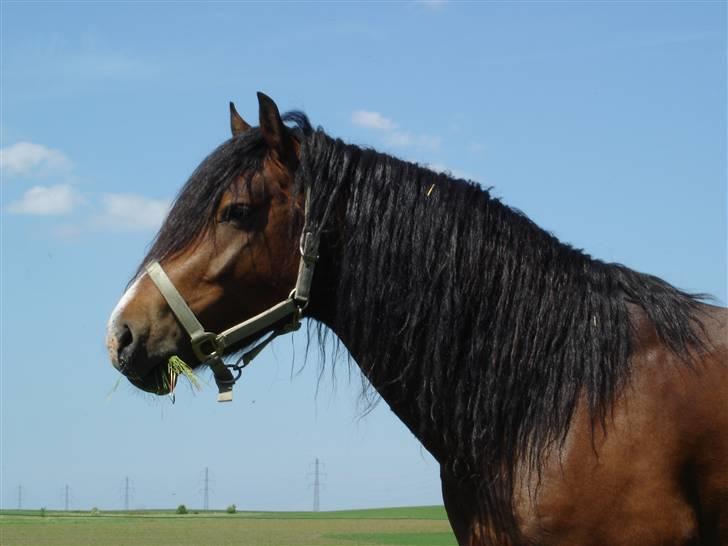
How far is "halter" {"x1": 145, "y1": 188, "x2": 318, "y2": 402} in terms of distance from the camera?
16.2 feet

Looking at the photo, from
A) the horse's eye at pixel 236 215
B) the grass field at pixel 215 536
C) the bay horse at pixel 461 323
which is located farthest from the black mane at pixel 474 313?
the grass field at pixel 215 536

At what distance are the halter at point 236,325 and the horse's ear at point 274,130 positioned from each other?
0.87 ft

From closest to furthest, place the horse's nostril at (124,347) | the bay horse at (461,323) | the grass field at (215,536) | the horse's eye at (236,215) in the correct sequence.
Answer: the bay horse at (461,323) < the horse's nostril at (124,347) < the horse's eye at (236,215) < the grass field at (215,536)

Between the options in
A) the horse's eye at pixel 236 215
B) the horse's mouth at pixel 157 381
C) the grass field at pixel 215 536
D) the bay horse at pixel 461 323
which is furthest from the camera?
the grass field at pixel 215 536

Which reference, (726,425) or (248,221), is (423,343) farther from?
(726,425)

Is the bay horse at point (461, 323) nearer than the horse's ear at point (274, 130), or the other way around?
the bay horse at point (461, 323)

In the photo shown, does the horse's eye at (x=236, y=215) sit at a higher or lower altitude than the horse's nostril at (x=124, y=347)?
higher

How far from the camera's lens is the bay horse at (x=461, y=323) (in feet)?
15.3

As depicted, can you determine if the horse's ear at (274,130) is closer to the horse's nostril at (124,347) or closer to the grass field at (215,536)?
the horse's nostril at (124,347)

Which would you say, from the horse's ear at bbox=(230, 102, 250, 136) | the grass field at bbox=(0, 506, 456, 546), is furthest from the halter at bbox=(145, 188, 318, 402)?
the grass field at bbox=(0, 506, 456, 546)

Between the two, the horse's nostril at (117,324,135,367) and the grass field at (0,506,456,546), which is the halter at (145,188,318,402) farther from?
the grass field at (0,506,456,546)

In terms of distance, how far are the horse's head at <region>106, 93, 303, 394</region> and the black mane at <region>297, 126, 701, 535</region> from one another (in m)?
0.20

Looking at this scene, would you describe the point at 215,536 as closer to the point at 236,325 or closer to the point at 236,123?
the point at 236,123

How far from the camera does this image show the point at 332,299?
17.5 feet
